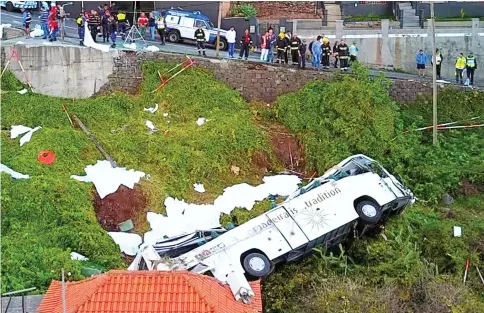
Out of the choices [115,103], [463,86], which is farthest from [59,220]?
[463,86]

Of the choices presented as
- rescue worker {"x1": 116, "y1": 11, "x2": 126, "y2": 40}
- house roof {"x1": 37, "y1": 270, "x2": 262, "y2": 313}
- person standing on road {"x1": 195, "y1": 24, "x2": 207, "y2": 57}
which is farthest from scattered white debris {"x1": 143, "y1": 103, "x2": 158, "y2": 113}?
house roof {"x1": 37, "y1": 270, "x2": 262, "y2": 313}

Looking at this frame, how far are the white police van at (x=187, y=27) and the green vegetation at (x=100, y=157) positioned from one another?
2.26m

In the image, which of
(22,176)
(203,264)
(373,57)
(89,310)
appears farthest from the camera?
(373,57)

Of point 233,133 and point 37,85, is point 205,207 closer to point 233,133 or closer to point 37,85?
point 233,133

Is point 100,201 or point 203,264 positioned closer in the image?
point 203,264

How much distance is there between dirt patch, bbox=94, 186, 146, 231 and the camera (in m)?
→ 17.8

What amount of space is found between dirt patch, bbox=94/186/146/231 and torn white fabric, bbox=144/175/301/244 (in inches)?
18.2

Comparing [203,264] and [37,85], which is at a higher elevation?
[37,85]

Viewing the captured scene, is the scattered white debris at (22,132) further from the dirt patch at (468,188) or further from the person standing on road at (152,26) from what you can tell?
the dirt patch at (468,188)

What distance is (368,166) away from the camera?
680 inches

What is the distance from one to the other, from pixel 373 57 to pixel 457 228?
388 inches

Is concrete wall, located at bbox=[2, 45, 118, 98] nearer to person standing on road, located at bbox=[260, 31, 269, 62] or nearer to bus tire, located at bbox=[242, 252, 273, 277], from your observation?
person standing on road, located at bbox=[260, 31, 269, 62]

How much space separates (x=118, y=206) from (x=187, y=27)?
29.6 ft

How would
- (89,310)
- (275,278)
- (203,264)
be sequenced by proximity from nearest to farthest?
1. (89,310)
2. (203,264)
3. (275,278)
